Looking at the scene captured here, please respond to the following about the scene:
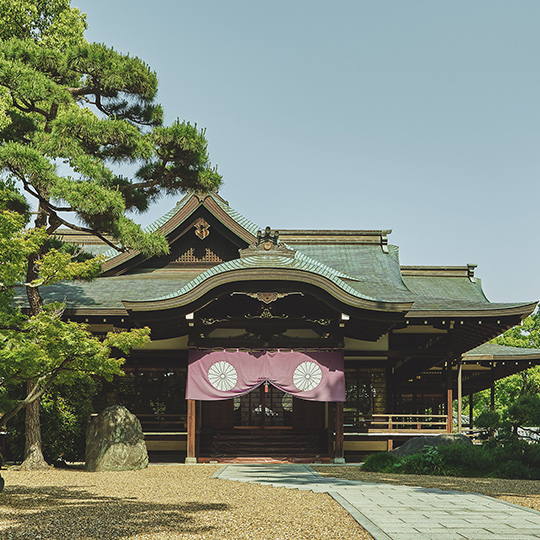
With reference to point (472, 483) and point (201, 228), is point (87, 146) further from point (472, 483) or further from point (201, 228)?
point (472, 483)

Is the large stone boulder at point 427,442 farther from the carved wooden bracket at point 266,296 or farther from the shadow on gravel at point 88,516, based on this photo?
the shadow on gravel at point 88,516

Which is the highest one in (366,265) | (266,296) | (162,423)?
(366,265)

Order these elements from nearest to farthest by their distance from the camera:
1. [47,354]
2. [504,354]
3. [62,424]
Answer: [47,354] → [62,424] → [504,354]

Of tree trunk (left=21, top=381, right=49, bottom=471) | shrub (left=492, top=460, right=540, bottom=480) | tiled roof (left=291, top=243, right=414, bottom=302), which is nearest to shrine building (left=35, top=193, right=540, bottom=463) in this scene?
tiled roof (left=291, top=243, right=414, bottom=302)

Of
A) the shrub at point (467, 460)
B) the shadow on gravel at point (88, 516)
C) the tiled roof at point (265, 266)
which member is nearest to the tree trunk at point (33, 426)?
the tiled roof at point (265, 266)

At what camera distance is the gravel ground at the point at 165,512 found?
6156mm

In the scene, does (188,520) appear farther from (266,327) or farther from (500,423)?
(266,327)

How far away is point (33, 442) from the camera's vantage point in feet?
45.7

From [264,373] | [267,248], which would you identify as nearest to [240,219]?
[267,248]

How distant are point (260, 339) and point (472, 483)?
7101 mm

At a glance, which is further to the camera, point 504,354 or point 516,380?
point 516,380

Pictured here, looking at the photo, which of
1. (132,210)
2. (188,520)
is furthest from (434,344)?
(188,520)

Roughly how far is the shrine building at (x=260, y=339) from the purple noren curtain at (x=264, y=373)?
0.03 meters

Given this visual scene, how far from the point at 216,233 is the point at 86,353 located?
9.77 meters
